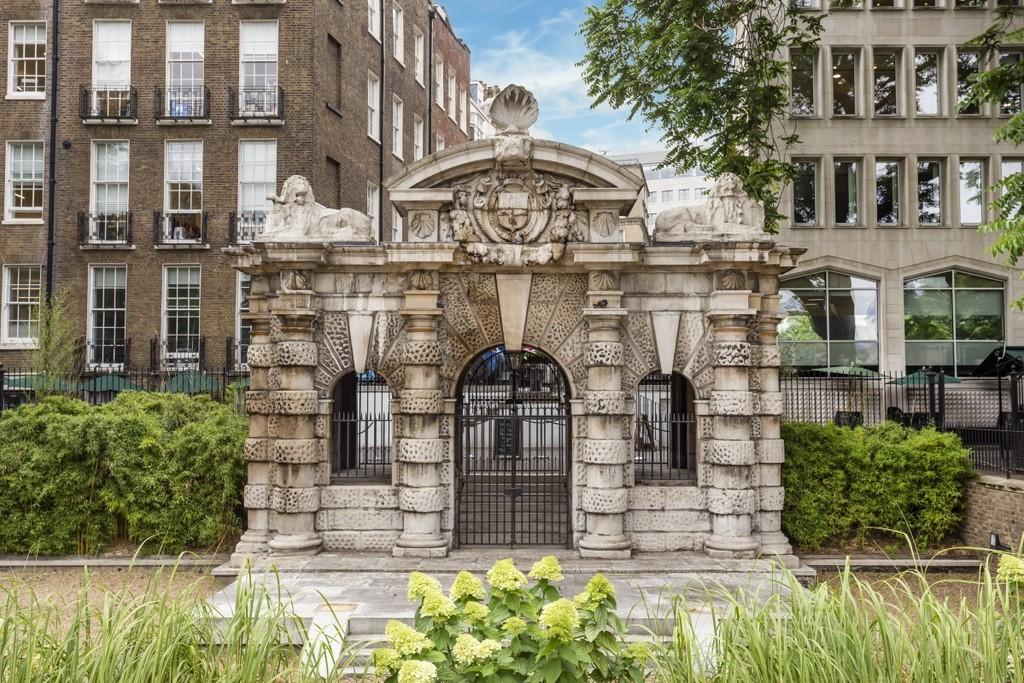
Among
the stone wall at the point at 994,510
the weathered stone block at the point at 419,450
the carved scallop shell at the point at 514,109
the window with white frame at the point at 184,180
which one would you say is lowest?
the stone wall at the point at 994,510

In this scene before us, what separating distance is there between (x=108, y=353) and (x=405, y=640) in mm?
22744

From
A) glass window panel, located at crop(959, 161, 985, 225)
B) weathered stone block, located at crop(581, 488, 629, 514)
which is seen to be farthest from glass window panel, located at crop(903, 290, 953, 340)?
weathered stone block, located at crop(581, 488, 629, 514)

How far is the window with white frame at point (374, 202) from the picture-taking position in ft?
96.5

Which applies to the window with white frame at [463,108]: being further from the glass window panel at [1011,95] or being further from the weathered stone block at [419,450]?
the weathered stone block at [419,450]

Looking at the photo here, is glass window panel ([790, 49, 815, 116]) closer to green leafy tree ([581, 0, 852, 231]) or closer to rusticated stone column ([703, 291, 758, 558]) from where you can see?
green leafy tree ([581, 0, 852, 231])

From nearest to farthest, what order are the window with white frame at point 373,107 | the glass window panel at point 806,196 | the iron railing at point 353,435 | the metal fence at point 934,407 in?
the iron railing at point 353,435
the metal fence at point 934,407
the glass window panel at point 806,196
the window with white frame at point 373,107

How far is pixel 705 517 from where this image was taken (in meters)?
11.8

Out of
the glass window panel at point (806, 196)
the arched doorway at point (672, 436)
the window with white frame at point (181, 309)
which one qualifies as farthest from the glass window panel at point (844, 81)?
the window with white frame at point (181, 309)

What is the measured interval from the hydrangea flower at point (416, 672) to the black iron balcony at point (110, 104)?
24.8m

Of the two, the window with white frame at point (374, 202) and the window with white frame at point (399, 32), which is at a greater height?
the window with white frame at point (399, 32)

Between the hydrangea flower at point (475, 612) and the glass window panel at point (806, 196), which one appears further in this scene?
the glass window panel at point (806, 196)

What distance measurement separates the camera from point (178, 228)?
24.6 metres

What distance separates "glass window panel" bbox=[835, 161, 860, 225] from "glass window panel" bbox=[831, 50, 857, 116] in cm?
203

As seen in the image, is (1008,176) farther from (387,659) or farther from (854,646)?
(387,659)
